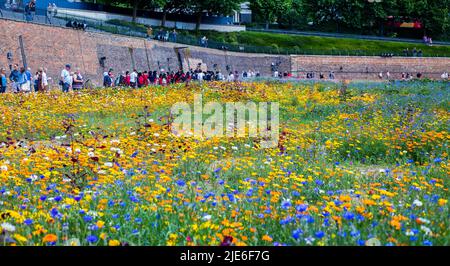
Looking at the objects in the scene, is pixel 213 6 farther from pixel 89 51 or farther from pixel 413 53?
pixel 89 51

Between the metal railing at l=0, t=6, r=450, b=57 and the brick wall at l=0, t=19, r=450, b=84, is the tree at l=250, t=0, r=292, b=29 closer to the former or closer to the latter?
the metal railing at l=0, t=6, r=450, b=57

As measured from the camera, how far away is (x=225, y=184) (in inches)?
275

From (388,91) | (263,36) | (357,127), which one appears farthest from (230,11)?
(357,127)

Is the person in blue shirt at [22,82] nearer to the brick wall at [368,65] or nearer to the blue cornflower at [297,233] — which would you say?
the blue cornflower at [297,233]

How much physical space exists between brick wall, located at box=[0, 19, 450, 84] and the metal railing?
601mm

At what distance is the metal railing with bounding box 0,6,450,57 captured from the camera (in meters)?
30.9

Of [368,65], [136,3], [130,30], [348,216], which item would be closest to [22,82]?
[348,216]

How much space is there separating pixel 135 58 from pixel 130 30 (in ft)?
9.63

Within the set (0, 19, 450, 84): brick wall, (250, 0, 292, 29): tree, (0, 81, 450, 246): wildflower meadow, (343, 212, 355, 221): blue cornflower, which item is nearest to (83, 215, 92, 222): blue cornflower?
(0, 81, 450, 246): wildflower meadow

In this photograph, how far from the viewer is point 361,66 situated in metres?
58.4

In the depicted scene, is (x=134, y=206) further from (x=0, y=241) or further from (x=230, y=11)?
(x=230, y=11)

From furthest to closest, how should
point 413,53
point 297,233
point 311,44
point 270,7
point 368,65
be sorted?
point 270,7, point 311,44, point 413,53, point 368,65, point 297,233

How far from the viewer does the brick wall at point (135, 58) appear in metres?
29.7

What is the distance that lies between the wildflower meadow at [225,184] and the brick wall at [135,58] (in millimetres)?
15344
